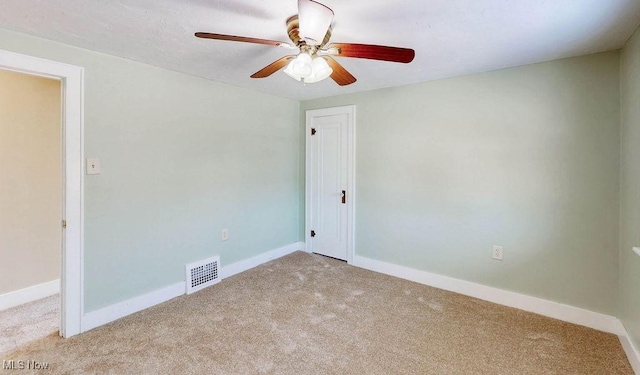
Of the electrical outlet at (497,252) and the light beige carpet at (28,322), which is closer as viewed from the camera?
the light beige carpet at (28,322)

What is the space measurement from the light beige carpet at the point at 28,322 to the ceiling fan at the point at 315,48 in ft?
8.26

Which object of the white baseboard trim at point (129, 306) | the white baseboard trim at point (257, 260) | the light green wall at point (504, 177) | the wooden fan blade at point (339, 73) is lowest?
the white baseboard trim at point (129, 306)

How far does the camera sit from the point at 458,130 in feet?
9.66

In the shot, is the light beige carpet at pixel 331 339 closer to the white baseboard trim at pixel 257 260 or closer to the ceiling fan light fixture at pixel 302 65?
the white baseboard trim at pixel 257 260

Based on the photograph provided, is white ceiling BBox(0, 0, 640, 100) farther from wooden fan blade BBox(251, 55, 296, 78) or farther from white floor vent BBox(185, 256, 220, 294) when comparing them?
white floor vent BBox(185, 256, 220, 294)

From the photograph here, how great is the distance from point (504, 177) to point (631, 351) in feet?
4.77

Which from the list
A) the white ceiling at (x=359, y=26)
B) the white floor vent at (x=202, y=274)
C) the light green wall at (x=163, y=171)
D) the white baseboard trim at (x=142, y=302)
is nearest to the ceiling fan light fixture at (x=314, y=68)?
the white ceiling at (x=359, y=26)

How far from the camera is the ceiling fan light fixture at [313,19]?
4.29 feet

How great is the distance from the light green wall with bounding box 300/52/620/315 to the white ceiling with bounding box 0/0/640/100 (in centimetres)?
34

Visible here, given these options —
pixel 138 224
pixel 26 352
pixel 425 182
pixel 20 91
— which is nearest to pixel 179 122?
pixel 138 224

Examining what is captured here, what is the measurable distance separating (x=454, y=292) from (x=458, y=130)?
165 centimetres

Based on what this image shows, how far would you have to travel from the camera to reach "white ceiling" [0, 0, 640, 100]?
5.34 feet

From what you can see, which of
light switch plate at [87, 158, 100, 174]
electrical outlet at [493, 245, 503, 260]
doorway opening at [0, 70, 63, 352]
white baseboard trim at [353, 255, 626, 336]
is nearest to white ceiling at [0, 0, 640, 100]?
light switch plate at [87, 158, 100, 174]

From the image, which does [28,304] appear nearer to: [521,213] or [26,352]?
[26,352]
